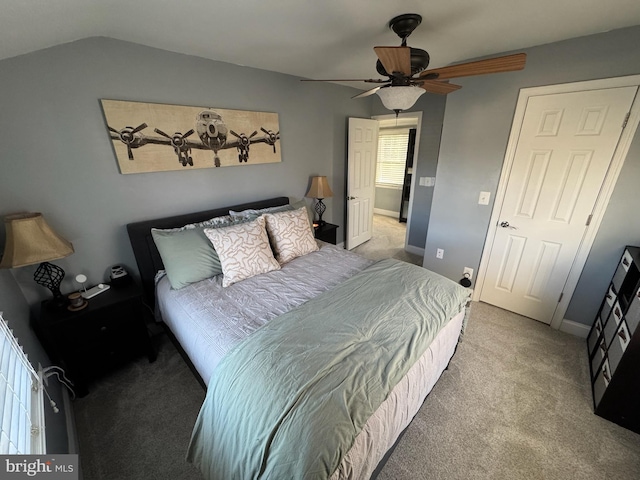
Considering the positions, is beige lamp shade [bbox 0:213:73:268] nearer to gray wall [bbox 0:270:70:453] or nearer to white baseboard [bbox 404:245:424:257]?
gray wall [bbox 0:270:70:453]

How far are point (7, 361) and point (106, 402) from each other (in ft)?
3.22

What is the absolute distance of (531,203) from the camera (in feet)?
7.68

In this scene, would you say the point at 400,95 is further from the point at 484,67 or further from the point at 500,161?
the point at 500,161

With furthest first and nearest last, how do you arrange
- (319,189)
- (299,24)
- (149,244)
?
(319,189)
(149,244)
(299,24)

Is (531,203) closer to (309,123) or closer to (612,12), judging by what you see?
(612,12)

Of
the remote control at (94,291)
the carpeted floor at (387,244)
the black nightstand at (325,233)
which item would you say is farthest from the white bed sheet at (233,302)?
the carpeted floor at (387,244)

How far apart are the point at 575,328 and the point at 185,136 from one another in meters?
3.88

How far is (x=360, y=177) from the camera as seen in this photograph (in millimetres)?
3879

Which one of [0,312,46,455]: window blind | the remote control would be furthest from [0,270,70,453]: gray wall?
the remote control

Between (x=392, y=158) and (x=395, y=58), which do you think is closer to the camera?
(x=395, y=58)

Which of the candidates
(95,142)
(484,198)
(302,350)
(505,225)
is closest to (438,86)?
(484,198)

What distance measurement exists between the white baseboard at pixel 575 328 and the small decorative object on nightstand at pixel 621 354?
337 millimetres

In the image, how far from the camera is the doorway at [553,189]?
1.92 metres

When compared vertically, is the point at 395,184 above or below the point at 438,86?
below
